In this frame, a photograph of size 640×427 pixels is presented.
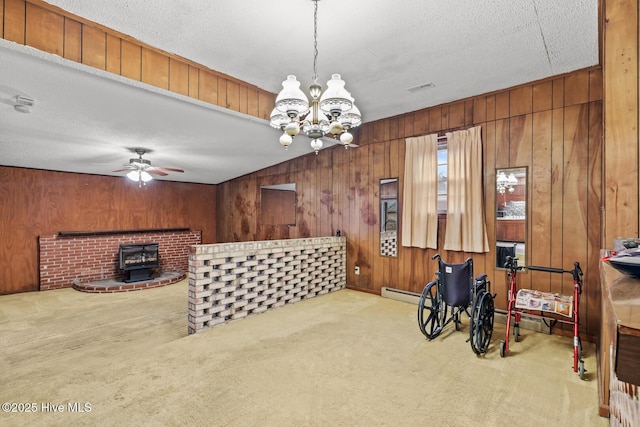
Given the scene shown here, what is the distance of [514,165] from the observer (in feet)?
11.8

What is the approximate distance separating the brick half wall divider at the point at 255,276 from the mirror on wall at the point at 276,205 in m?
1.84

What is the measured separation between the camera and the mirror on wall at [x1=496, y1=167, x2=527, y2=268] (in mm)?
3520

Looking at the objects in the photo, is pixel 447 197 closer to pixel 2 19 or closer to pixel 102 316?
pixel 2 19

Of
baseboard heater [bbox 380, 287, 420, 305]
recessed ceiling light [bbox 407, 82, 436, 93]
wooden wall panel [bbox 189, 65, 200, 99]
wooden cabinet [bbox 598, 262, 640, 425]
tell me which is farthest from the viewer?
baseboard heater [bbox 380, 287, 420, 305]

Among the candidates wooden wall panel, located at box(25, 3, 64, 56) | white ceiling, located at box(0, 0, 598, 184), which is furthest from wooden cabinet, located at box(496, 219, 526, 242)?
wooden wall panel, located at box(25, 3, 64, 56)

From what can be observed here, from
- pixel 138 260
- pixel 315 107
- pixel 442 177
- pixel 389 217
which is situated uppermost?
pixel 315 107

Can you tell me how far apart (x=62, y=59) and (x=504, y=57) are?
12.1 ft

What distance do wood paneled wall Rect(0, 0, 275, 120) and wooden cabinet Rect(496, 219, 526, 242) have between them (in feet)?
10.7

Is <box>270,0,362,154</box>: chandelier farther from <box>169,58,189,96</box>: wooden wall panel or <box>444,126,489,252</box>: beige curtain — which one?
<box>444,126,489,252</box>: beige curtain

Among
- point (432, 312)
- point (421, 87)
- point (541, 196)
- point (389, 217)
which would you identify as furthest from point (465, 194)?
point (432, 312)

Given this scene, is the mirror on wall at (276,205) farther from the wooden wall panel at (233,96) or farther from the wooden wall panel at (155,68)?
the wooden wall panel at (155,68)

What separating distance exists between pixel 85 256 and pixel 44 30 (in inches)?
185

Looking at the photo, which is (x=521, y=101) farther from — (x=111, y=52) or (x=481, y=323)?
(x=111, y=52)

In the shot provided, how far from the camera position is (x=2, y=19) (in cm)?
204
